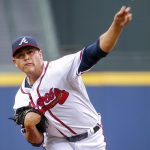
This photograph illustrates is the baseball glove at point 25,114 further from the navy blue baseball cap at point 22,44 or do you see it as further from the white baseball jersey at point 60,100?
the navy blue baseball cap at point 22,44

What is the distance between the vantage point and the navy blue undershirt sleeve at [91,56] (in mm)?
4684

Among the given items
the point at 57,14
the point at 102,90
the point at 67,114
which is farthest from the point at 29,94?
the point at 57,14

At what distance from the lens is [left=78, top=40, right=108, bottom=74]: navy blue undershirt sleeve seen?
15.4 ft

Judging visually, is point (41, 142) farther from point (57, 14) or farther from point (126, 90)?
point (57, 14)

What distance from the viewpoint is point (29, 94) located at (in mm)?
5281

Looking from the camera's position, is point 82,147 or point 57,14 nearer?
point 82,147

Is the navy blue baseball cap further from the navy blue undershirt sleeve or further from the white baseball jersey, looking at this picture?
the navy blue undershirt sleeve

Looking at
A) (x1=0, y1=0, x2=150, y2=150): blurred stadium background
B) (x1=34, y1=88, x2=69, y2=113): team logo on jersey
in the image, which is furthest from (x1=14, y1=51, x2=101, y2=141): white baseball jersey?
(x1=0, y1=0, x2=150, y2=150): blurred stadium background

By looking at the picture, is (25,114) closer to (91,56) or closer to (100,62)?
(91,56)

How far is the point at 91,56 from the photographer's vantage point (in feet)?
15.7

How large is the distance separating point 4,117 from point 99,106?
106cm

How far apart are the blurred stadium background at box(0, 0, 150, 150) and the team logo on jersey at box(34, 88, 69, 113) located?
235cm

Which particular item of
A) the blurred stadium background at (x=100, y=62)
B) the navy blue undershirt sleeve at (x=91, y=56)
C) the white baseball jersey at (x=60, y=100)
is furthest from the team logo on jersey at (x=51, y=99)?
the blurred stadium background at (x=100, y=62)

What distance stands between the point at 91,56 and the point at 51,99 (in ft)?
1.93
